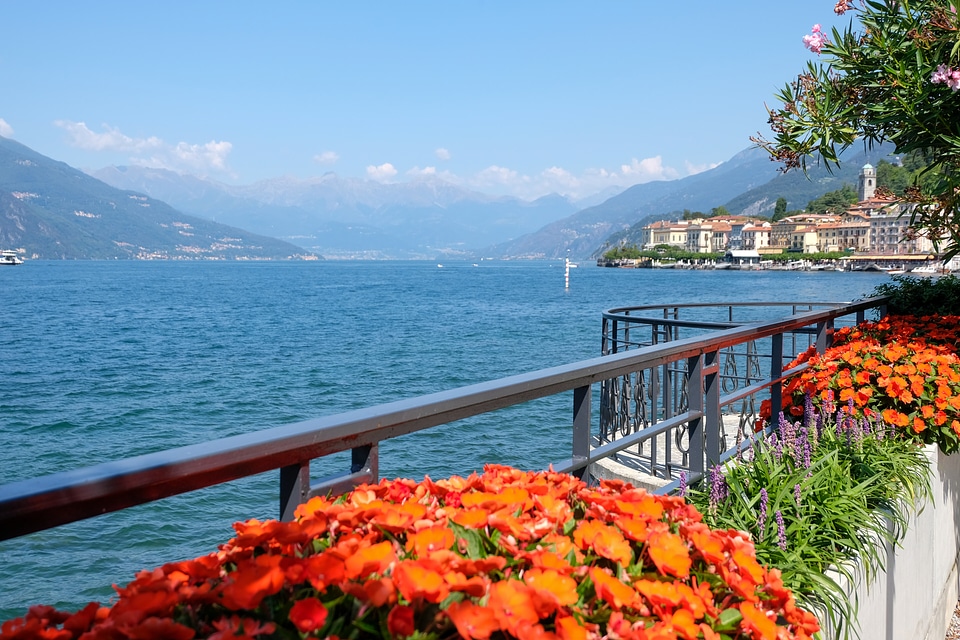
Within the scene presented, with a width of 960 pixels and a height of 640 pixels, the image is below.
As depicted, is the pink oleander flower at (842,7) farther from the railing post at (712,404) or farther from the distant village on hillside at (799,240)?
the distant village on hillside at (799,240)

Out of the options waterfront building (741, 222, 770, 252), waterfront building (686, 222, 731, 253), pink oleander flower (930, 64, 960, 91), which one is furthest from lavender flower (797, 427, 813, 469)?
waterfront building (686, 222, 731, 253)

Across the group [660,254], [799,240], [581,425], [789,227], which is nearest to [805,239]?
[799,240]

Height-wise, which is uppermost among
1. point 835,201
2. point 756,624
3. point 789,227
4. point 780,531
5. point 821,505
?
point 835,201

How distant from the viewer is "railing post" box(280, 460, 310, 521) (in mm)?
1617

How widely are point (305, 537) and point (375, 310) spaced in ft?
193

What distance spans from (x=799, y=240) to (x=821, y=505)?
16361 cm

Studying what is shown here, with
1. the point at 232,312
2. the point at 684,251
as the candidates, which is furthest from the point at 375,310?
the point at 684,251

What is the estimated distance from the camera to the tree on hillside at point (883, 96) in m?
4.79

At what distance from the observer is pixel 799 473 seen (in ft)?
9.27

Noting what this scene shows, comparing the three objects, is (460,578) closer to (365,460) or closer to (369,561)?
(369,561)

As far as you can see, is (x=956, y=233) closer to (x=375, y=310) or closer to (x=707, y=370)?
(x=707, y=370)

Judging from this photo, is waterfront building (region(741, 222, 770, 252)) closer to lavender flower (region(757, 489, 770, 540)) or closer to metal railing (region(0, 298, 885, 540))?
lavender flower (region(757, 489, 770, 540))

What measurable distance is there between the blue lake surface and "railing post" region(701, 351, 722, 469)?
771 cm

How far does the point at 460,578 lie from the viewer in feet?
3.84
